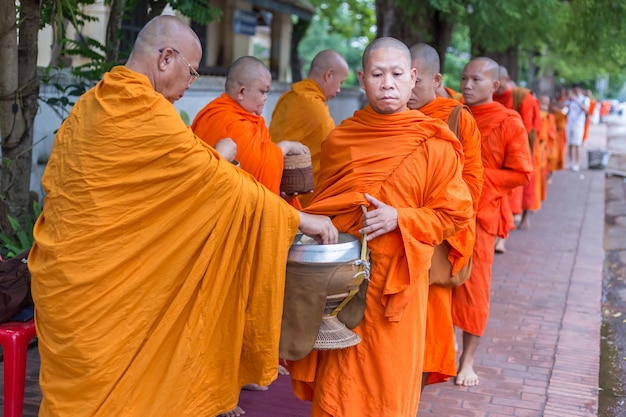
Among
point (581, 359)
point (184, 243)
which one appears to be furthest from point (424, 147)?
point (581, 359)

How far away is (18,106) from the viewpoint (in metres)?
6.18

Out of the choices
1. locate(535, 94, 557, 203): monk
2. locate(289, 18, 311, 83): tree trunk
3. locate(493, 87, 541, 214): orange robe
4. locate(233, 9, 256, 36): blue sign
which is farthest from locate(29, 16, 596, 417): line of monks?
locate(289, 18, 311, 83): tree trunk

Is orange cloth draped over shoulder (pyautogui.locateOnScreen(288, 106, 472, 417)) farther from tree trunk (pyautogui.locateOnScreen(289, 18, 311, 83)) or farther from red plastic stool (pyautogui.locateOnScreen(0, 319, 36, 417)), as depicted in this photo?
tree trunk (pyautogui.locateOnScreen(289, 18, 311, 83))

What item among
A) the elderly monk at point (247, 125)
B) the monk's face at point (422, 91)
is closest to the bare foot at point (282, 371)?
the elderly monk at point (247, 125)

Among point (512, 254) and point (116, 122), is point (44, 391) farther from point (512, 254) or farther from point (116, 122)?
point (512, 254)

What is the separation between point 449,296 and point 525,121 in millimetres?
5578

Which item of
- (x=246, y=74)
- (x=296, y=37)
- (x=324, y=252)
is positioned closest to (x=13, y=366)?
Result: (x=324, y=252)

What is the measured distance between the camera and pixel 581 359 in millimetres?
6277

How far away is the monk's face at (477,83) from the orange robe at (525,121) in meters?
2.76

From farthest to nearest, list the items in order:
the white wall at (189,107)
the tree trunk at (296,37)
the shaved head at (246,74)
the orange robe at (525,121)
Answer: the tree trunk at (296,37), the orange robe at (525,121), the white wall at (189,107), the shaved head at (246,74)

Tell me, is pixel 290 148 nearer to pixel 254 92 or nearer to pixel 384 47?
pixel 254 92

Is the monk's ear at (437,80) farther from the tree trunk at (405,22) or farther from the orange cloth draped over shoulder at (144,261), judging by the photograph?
the tree trunk at (405,22)

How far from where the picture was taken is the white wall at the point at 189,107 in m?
7.52

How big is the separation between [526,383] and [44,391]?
3.43 meters
